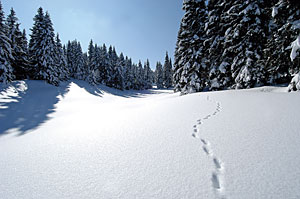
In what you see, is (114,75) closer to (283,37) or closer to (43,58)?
(43,58)

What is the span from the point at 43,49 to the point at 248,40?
1109 inches

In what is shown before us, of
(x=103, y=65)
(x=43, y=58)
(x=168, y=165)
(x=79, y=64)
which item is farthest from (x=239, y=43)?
(x=79, y=64)

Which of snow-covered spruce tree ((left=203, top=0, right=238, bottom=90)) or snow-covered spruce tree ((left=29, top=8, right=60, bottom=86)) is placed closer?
snow-covered spruce tree ((left=203, top=0, right=238, bottom=90))

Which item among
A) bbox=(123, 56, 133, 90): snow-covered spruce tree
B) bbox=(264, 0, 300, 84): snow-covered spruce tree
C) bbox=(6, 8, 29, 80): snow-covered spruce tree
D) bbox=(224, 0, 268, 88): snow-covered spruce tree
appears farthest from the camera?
bbox=(123, 56, 133, 90): snow-covered spruce tree

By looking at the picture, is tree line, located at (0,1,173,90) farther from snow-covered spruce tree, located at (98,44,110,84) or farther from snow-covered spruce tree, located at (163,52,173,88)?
snow-covered spruce tree, located at (163,52,173,88)

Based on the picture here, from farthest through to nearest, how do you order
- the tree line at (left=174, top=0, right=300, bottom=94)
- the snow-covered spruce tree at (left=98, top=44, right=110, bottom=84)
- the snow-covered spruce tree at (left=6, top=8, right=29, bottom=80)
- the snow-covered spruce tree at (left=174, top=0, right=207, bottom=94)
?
the snow-covered spruce tree at (left=98, top=44, right=110, bottom=84), the snow-covered spruce tree at (left=6, top=8, right=29, bottom=80), the snow-covered spruce tree at (left=174, top=0, right=207, bottom=94), the tree line at (left=174, top=0, right=300, bottom=94)

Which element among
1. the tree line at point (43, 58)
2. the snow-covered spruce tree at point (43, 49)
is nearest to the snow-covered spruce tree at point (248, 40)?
the tree line at point (43, 58)

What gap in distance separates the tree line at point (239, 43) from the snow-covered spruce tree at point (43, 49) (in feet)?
69.1

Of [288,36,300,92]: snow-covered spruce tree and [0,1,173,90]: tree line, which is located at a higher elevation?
[0,1,173,90]: tree line

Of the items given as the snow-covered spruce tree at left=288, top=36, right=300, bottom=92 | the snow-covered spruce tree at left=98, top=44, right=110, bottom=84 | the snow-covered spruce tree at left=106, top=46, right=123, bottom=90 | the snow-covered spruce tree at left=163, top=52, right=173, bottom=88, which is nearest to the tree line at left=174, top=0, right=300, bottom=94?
the snow-covered spruce tree at left=288, top=36, right=300, bottom=92

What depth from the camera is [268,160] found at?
2.00 m

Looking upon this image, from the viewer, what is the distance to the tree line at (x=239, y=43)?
7426mm

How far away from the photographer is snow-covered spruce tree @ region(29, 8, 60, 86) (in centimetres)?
2304

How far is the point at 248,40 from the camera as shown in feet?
34.7
